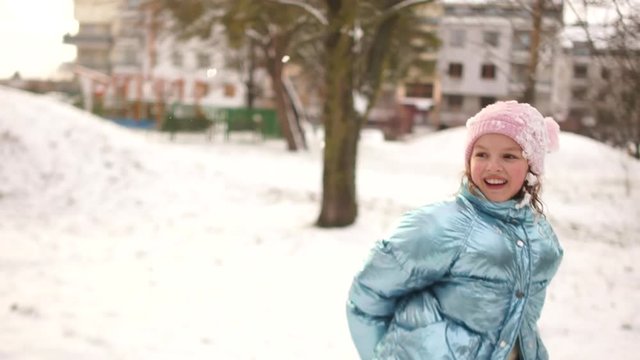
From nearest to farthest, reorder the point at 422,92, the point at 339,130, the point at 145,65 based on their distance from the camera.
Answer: the point at 339,130, the point at 422,92, the point at 145,65

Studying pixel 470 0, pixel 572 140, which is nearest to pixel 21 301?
pixel 470 0

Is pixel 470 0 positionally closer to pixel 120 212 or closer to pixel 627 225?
pixel 627 225

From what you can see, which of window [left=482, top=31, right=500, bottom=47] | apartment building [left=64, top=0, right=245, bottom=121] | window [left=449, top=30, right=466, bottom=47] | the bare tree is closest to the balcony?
apartment building [left=64, top=0, right=245, bottom=121]

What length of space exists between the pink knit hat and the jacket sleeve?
0.36 meters

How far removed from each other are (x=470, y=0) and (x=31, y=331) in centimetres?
935

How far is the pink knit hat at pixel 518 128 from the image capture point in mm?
2365

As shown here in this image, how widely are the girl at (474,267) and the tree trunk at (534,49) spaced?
5.94 metres

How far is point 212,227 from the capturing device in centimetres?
997

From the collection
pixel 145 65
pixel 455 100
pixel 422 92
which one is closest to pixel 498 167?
pixel 422 92

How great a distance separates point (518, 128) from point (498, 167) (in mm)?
159

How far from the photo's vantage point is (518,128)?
2.36m

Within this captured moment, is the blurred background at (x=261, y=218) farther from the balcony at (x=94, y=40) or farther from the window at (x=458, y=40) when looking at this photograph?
the balcony at (x=94, y=40)

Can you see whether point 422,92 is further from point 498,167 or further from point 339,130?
point 498,167

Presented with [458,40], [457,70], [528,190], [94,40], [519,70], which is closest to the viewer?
[528,190]
